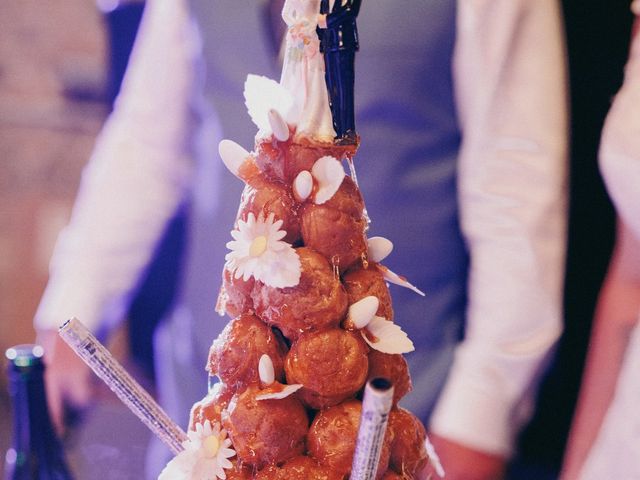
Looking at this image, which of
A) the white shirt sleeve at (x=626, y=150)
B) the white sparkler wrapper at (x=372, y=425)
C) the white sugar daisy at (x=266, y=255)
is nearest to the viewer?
the white sparkler wrapper at (x=372, y=425)

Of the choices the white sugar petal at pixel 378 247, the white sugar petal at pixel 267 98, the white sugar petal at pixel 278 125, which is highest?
the white sugar petal at pixel 267 98

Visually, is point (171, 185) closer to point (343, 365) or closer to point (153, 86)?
point (153, 86)

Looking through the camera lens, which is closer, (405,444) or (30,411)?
(405,444)

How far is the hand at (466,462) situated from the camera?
2.97ft

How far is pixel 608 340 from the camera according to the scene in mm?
929

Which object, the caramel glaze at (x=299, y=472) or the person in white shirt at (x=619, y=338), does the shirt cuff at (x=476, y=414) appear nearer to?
the person in white shirt at (x=619, y=338)

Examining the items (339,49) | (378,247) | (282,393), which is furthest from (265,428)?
(339,49)

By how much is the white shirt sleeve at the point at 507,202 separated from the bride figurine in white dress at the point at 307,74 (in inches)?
21.2

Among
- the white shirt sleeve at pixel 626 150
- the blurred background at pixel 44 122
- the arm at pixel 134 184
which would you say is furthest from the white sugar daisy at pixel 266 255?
the blurred background at pixel 44 122

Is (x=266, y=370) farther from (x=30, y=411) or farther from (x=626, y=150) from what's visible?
(x=626, y=150)

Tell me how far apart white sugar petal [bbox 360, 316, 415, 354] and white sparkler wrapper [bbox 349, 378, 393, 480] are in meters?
0.10

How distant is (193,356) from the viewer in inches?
44.1

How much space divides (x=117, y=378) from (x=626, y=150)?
664 millimetres

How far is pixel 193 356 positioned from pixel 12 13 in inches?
61.4
